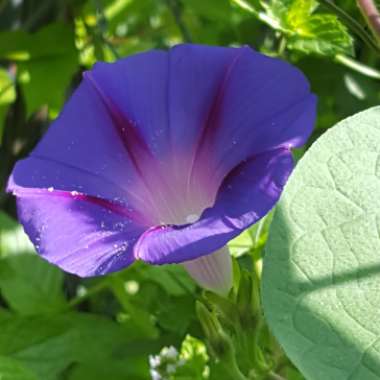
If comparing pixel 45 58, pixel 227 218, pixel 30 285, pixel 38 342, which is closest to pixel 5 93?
pixel 45 58

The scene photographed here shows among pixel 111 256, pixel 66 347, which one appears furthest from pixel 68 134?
pixel 66 347

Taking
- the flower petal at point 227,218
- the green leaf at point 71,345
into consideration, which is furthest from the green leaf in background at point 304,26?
the green leaf at point 71,345

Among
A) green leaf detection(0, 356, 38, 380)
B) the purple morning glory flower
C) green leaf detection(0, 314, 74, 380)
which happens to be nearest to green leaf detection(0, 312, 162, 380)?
green leaf detection(0, 314, 74, 380)

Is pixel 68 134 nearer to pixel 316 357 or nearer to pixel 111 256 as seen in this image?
pixel 111 256

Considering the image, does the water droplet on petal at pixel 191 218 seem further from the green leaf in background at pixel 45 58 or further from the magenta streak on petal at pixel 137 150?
the green leaf in background at pixel 45 58

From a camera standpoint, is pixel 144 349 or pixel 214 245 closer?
pixel 214 245

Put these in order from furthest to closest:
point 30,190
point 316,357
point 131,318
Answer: point 131,318 → point 30,190 → point 316,357

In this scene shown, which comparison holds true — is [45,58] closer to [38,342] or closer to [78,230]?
[38,342]
